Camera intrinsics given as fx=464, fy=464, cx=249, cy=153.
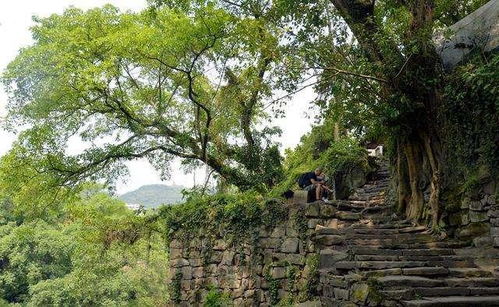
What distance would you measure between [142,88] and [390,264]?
9394 mm

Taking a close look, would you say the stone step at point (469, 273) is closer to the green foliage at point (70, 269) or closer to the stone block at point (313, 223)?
the stone block at point (313, 223)

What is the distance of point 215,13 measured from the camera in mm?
11562

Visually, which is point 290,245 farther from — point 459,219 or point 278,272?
point 459,219

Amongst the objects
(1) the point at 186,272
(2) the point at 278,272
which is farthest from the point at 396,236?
(1) the point at 186,272

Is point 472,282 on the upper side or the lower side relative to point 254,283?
upper

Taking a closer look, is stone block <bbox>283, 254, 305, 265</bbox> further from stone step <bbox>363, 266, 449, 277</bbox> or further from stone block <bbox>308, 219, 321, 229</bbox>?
stone step <bbox>363, 266, 449, 277</bbox>

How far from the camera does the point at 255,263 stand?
10.1 m

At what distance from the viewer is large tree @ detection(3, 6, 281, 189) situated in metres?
11.6

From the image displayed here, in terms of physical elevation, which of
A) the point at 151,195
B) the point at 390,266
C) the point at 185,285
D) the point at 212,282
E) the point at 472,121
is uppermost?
the point at 151,195

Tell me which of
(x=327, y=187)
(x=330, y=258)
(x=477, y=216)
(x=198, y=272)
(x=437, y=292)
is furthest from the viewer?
(x=198, y=272)

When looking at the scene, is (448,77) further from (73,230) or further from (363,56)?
(73,230)

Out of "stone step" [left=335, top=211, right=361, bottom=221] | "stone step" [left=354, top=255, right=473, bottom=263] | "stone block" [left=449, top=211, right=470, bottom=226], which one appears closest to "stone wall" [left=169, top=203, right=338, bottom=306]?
"stone step" [left=335, top=211, right=361, bottom=221]

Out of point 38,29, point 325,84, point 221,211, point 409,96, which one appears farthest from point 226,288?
point 38,29

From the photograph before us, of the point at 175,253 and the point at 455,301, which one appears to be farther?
the point at 175,253
